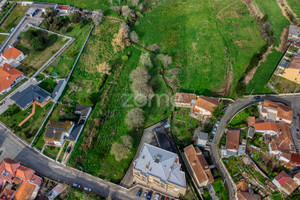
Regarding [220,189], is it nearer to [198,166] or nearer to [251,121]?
[198,166]

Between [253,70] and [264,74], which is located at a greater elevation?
[253,70]

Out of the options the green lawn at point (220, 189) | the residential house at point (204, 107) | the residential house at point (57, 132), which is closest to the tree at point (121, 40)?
the residential house at point (57, 132)

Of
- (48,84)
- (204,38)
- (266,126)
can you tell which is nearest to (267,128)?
(266,126)

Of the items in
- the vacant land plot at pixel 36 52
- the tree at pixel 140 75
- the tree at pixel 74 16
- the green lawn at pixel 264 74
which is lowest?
the green lawn at pixel 264 74

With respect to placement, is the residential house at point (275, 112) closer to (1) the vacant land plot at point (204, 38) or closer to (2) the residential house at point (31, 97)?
(1) the vacant land plot at point (204, 38)

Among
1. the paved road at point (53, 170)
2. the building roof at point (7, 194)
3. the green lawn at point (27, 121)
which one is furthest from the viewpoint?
the green lawn at point (27, 121)

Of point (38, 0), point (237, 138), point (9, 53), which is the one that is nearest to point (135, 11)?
point (38, 0)

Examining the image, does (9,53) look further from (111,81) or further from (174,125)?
(174,125)
